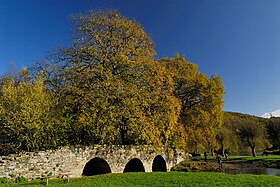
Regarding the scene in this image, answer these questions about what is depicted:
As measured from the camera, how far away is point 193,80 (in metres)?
41.2

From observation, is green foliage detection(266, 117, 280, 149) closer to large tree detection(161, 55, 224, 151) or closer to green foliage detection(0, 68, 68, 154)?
large tree detection(161, 55, 224, 151)

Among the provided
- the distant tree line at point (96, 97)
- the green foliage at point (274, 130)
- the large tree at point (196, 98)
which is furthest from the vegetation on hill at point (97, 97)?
the green foliage at point (274, 130)

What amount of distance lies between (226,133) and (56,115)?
2385 inches

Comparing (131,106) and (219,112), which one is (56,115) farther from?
(219,112)

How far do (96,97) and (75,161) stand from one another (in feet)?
22.3

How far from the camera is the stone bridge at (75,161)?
61.2 ft

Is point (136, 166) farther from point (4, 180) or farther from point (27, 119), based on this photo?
point (4, 180)

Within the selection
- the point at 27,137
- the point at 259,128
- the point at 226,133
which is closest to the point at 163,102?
the point at 27,137

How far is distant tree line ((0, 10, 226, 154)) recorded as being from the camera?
2366cm

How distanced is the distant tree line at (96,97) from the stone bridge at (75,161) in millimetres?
1883

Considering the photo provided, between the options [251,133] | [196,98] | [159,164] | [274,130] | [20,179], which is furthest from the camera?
[251,133]

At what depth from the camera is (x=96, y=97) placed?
25672 mm

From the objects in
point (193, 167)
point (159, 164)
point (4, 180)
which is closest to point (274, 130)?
point (193, 167)

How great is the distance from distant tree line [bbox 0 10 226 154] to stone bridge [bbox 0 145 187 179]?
1.88 m
